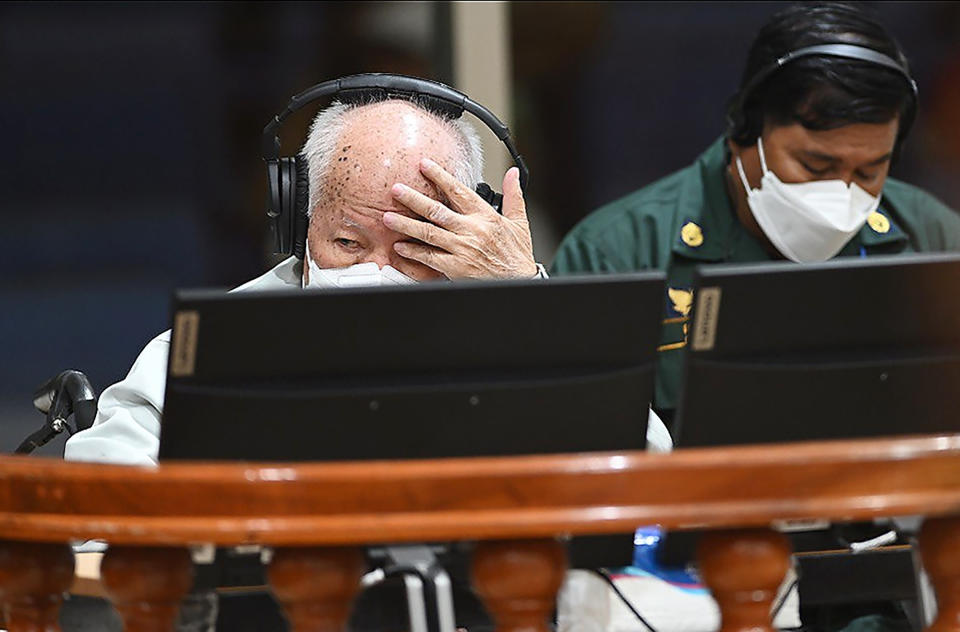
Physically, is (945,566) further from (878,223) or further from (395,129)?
(878,223)

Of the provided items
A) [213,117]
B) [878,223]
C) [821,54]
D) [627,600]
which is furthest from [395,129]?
[213,117]

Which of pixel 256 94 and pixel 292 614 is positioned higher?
pixel 256 94

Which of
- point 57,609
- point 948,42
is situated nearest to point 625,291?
point 57,609

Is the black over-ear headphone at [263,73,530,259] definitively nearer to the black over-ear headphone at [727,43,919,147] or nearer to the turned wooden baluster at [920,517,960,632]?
the black over-ear headphone at [727,43,919,147]

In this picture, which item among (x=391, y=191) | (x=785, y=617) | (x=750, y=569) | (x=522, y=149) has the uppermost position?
(x=522, y=149)

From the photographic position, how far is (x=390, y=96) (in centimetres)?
184

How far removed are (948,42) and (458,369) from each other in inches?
112

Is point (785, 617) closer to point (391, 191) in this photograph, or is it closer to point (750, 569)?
point (750, 569)

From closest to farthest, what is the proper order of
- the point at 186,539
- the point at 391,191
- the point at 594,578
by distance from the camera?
the point at 186,539
the point at 594,578
the point at 391,191

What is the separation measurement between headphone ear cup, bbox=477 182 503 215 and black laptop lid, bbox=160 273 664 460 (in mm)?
825

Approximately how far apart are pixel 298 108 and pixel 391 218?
22 cm

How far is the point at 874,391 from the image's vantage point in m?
1.09

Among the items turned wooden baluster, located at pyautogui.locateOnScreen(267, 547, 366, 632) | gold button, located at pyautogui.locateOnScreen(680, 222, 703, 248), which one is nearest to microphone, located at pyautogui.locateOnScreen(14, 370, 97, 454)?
turned wooden baluster, located at pyautogui.locateOnScreen(267, 547, 366, 632)

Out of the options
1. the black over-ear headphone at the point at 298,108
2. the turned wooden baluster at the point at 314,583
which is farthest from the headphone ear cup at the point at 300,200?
the turned wooden baluster at the point at 314,583
